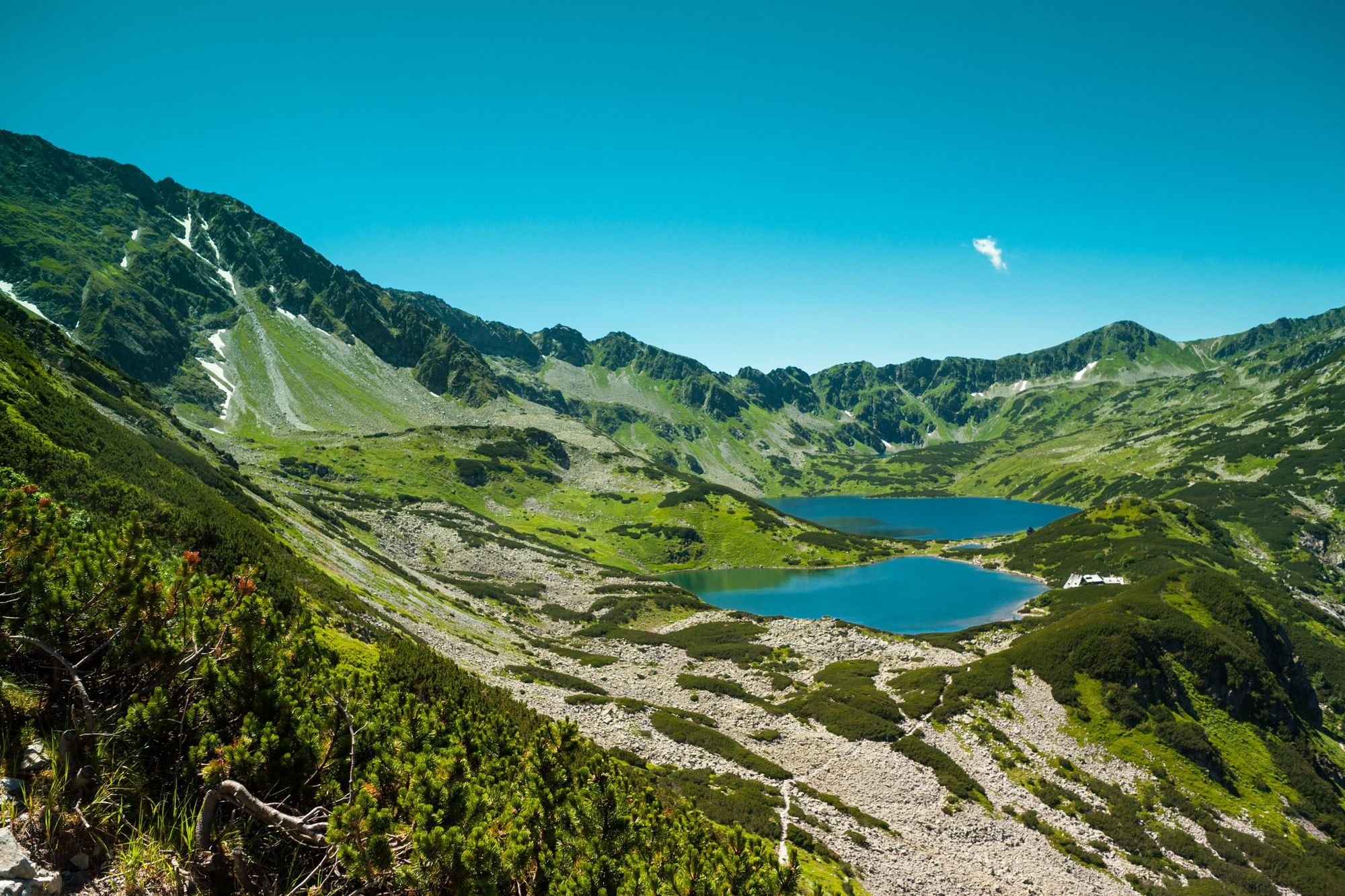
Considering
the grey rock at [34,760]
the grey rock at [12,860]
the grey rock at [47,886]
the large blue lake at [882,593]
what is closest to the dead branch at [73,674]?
the grey rock at [34,760]

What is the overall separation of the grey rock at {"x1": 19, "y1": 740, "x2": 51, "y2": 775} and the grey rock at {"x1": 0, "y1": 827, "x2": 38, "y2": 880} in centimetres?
173

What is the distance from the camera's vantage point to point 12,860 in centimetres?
592

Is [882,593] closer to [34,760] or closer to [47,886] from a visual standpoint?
[34,760]

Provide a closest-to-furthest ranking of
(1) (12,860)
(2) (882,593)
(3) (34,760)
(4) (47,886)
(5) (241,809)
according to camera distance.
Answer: (1) (12,860)
(4) (47,886)
(3) (34,760)
(5) (241,809)
(2) (882,593)

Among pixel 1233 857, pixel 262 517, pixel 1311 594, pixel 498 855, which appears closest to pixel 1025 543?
pixel 1311 594

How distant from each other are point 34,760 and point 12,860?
7.92 ft

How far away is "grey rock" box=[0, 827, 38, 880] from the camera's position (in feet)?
19.2

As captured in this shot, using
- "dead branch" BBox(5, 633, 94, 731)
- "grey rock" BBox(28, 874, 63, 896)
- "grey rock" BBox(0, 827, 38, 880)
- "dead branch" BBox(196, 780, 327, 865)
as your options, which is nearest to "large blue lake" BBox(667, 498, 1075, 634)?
"dead branch" BBox(196, 780, 327, 865)

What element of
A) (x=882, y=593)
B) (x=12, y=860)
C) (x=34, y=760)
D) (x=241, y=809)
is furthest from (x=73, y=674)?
(x=882, y=593)

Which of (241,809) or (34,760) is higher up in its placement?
(34,760)

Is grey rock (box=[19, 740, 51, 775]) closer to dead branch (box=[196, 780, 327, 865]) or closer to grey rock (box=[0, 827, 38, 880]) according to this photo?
grey rock (box=[0, 827, 38, 880])

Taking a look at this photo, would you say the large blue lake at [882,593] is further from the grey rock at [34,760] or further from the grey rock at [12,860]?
the grey rock at [12,860]

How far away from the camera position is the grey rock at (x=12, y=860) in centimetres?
585

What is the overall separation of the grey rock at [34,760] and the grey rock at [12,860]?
173 cm
